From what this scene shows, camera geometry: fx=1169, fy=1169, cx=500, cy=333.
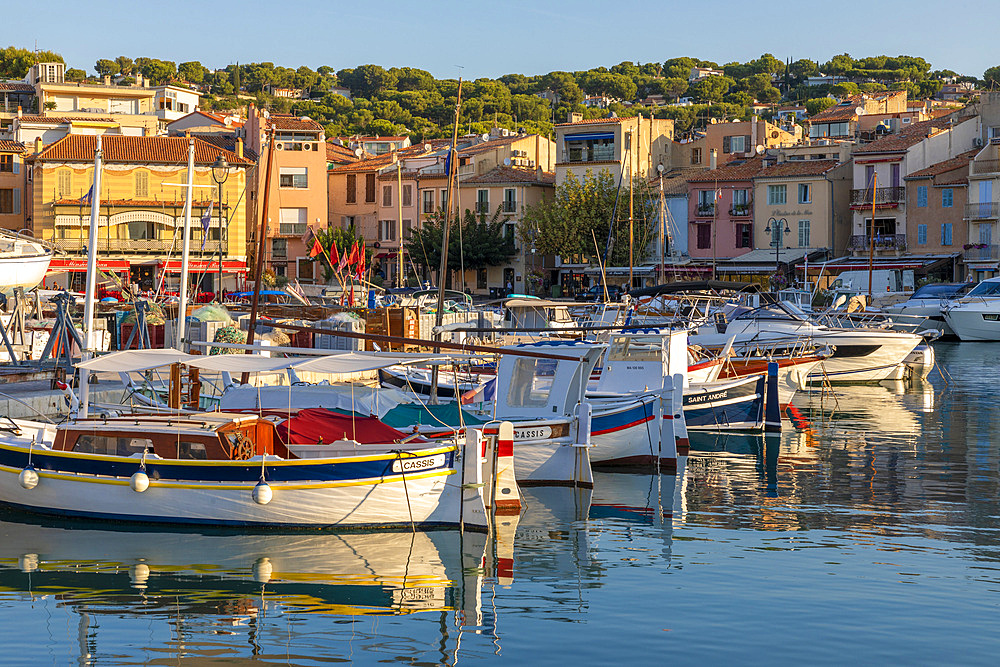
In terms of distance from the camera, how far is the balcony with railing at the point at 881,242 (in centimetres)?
6712

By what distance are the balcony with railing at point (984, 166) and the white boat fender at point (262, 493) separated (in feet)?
188

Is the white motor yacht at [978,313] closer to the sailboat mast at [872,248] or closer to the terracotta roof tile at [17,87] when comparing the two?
the sailboat mast at [872,248]

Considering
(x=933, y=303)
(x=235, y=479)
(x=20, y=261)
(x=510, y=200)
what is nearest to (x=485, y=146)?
(x=510, y=200)

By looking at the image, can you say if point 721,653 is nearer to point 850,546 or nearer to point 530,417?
point 850,546

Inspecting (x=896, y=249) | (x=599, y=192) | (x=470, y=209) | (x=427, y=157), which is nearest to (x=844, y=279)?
(x=896, y=249)

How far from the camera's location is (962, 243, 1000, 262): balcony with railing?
6341cm

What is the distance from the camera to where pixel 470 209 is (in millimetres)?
79062

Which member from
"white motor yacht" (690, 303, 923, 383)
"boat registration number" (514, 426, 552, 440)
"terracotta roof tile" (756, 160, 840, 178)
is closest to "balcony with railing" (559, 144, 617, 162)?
"terracotta roof tile" (756, 160, 840, 178)

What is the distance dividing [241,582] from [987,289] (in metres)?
49.5

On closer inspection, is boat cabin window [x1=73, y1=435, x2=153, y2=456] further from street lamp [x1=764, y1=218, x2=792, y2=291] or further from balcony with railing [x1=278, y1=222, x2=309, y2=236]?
balcony with railing [x1=278, y1=222, x2=309, y2=236]

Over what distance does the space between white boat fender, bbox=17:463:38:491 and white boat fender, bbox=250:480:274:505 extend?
11.5 feet

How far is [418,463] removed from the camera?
1645cm

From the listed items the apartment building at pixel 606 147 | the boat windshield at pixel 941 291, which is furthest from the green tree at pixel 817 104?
the boat windshield at pixel 941 291

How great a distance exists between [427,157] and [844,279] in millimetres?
31182
